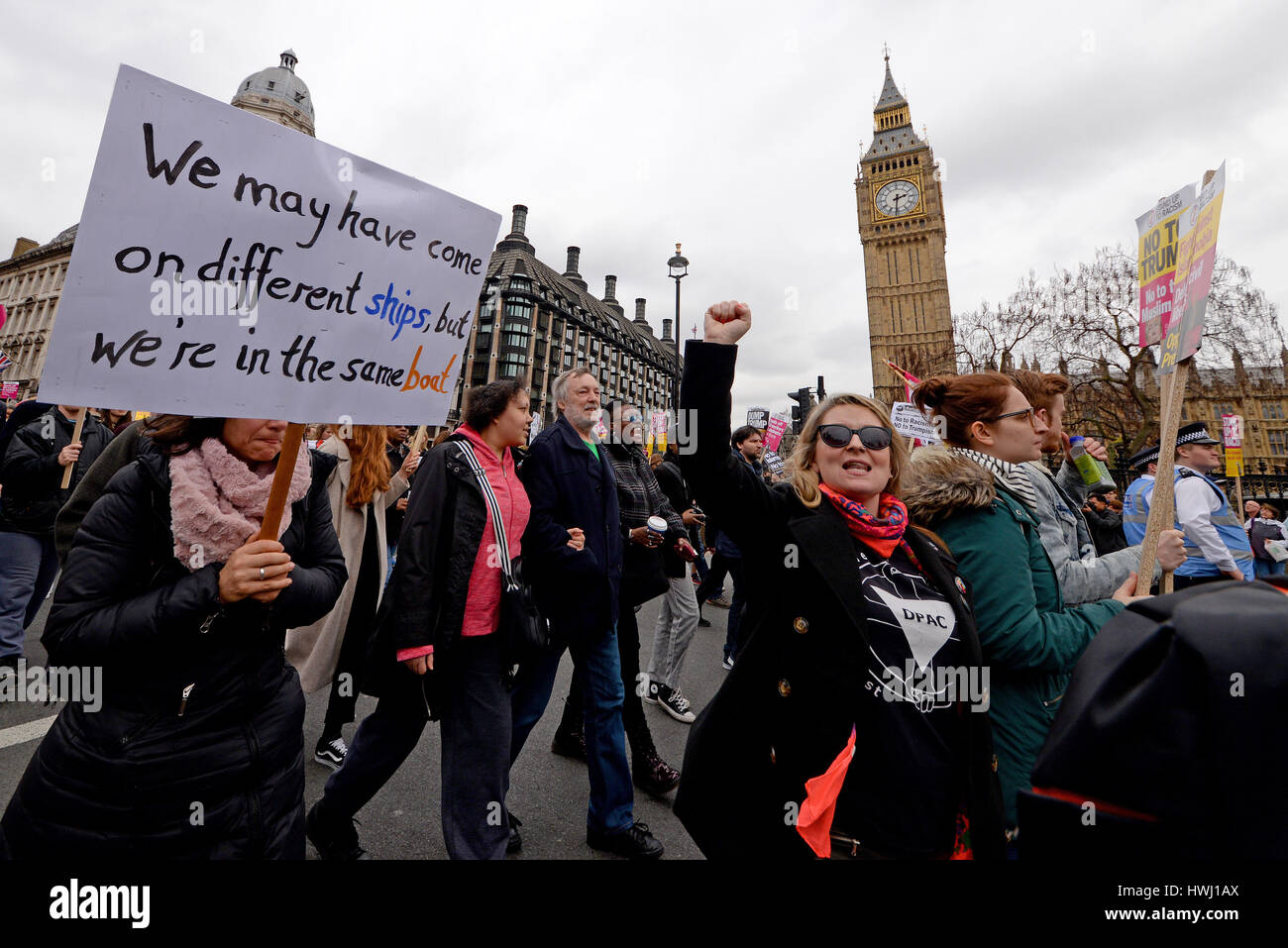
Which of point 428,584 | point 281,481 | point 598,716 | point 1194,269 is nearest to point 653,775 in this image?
point 598,716

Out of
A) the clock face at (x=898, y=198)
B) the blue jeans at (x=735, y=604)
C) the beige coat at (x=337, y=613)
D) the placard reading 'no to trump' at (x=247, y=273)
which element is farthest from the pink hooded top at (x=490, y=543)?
the clock face at (x=898, y=198)

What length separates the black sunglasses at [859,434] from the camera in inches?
71.4

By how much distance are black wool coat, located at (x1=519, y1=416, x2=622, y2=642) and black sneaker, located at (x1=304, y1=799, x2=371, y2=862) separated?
45.0 inches

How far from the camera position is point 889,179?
222 feet

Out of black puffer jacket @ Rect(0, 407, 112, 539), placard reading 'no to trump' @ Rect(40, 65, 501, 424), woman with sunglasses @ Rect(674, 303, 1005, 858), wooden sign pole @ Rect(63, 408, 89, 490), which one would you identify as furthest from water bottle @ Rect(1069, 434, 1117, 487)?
wooden sign pole @ Rect(63, 408, 89, 490)

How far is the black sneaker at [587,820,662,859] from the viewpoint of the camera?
8.63 ft

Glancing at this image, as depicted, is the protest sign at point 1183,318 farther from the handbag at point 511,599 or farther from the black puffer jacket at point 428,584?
the black puffer jacket at point 428,584

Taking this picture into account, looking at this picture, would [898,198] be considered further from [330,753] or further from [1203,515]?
[330,753]

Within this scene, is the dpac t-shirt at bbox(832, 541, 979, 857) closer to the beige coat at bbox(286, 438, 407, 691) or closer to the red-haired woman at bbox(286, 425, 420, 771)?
the red-haired woman at bbox(286, 425, 420, 771)

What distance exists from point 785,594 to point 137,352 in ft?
5.68

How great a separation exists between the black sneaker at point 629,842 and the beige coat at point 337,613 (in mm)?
1691

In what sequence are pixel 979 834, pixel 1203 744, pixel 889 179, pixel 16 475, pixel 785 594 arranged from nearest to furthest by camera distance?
pixel 1203 744 < pixel 979 834 < pixel 785 594 < pixel 16 475 < pixel 889 179
